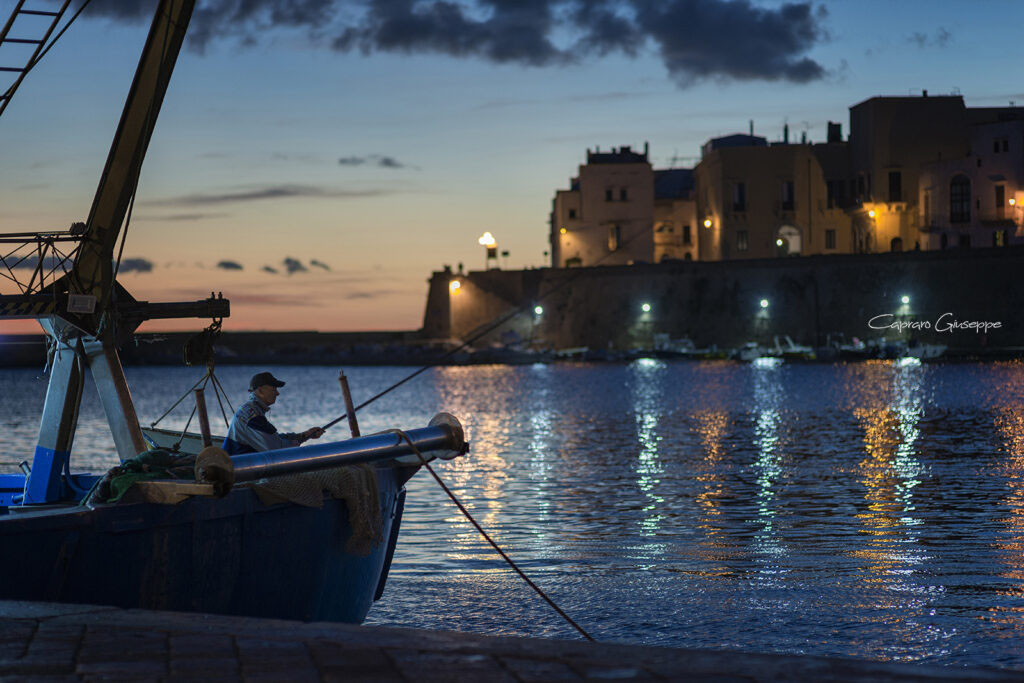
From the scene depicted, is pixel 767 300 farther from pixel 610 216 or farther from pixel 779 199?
pixel 610 216

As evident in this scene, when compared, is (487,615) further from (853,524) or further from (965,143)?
(965,143)

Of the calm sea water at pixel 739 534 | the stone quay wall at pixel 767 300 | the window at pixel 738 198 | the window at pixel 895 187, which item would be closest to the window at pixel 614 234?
the stone quay wall at pixel 767 300

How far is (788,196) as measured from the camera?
7512 centimetres

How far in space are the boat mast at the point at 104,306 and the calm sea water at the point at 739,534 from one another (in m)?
2.42

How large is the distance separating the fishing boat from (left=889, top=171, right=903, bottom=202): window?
6511 cm

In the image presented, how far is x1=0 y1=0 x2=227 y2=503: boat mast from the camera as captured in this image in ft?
27.0

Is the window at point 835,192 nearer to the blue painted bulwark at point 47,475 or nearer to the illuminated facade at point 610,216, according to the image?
the illuminated facade at point 610,216

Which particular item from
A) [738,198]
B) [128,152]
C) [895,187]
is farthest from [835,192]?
[128,152]

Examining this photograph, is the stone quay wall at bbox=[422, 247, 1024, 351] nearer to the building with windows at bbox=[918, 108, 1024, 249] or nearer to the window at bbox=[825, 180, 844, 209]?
the building with windows at bbox=[918, 108, 1024, 249]

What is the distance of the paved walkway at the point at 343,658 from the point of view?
4.48 m

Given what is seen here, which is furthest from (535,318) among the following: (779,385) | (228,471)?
(228,471)

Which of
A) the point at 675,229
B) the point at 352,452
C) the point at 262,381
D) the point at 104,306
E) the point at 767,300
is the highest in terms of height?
the point at 675,229

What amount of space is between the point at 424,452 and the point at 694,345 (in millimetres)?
69718

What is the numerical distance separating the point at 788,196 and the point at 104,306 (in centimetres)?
6988
